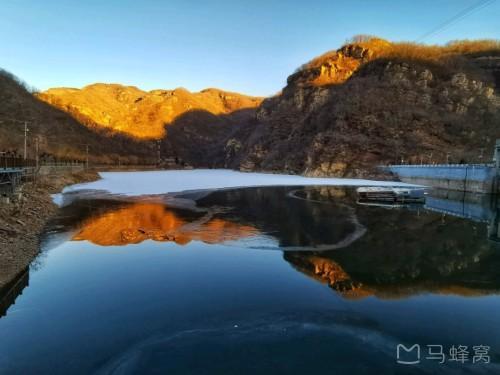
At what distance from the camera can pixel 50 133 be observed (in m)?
120

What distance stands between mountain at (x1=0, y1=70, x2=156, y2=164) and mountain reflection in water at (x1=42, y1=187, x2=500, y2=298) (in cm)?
7365

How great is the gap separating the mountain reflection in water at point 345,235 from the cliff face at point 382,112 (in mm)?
62594

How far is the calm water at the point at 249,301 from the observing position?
7.67 metres

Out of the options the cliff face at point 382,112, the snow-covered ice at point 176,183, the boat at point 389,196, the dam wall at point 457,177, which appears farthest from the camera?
the cliff face at point 382,112

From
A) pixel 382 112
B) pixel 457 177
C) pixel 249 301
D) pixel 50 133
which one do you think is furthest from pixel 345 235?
pixel 50 133

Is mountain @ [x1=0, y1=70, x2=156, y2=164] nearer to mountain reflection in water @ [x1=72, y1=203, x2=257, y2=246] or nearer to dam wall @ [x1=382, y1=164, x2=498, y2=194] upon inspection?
mountain reflection in water @ [x1=72, y1=203, x2=257, y2=246]

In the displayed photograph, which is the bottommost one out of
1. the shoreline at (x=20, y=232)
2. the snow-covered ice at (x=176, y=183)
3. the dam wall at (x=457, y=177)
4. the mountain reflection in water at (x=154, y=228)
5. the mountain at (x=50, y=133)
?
the snow-covered ice at (x=176, y=183)

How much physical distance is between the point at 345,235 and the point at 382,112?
91500 mm

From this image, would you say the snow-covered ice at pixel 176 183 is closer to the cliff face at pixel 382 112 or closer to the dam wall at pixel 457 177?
the dam wall at pixel 457 177

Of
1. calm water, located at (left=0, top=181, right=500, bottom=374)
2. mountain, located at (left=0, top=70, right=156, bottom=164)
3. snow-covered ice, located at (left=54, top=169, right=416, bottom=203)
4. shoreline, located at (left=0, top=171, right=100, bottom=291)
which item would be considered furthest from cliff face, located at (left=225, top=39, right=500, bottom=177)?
shoreline, located at (left=0, top=171, right=100, bottom=291)

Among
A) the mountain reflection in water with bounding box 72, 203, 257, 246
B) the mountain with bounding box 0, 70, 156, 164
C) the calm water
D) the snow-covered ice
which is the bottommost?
the snow-covered ice

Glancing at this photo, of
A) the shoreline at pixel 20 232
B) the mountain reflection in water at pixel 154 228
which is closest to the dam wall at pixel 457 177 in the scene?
the mountain reflection in water at pixel 154 228

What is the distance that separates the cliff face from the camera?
303 ft

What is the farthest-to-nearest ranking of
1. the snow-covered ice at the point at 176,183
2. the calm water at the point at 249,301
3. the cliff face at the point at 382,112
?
the cliff face at the point at 382,112 < the snow-covered ice at the point at 176,183 < the calm water at the point at 249,301
